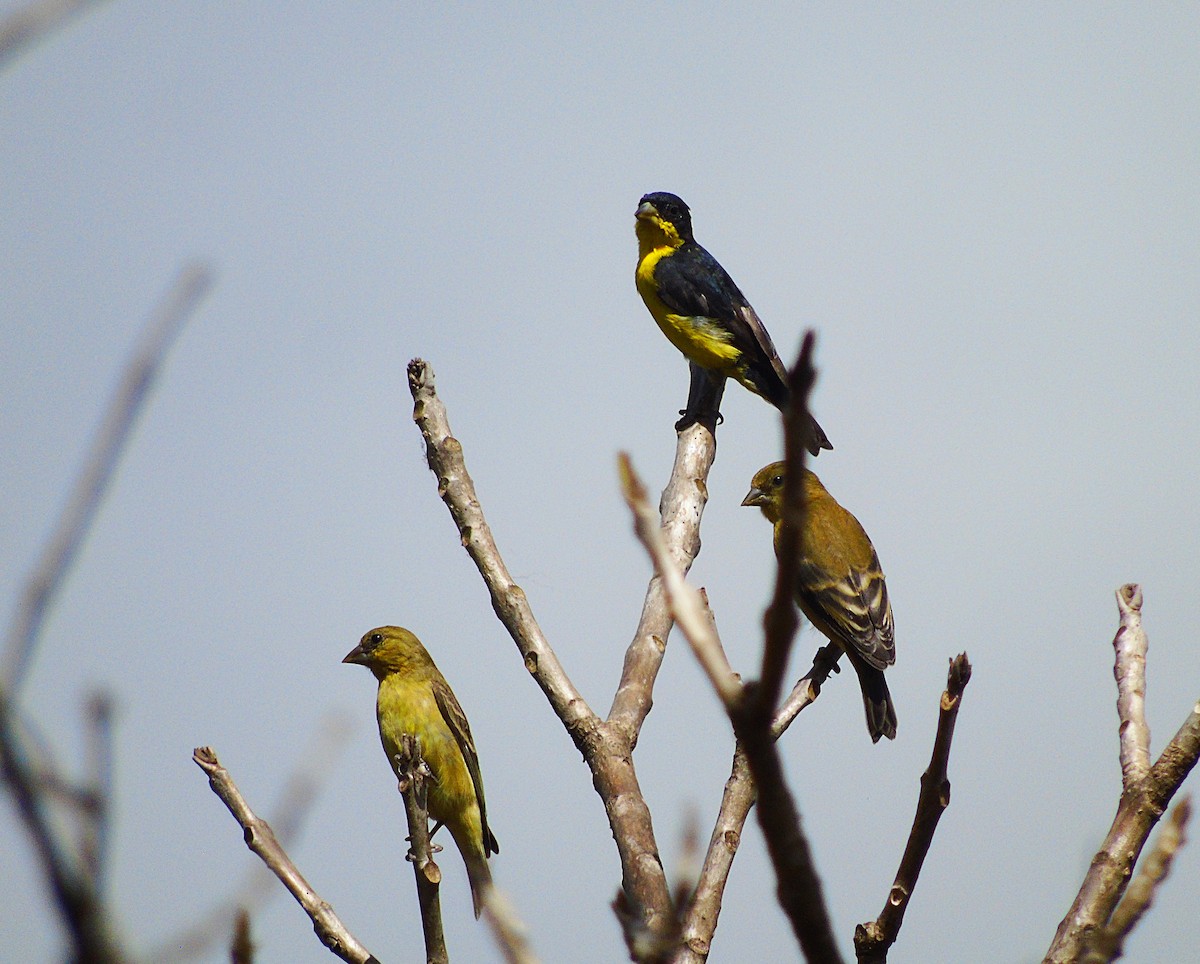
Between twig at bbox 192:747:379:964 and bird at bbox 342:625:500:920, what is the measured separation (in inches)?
122

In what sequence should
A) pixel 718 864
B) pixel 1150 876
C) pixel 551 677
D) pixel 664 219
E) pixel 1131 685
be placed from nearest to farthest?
pixel 1150 876 → pixel 1131 685 → pixel 718 864 → pixel 551 677 → pixel 664 219

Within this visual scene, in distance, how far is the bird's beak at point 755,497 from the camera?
8.89 meters

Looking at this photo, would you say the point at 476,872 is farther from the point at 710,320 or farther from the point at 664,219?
the point at 664,219

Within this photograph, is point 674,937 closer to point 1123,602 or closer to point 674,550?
point 1123,602

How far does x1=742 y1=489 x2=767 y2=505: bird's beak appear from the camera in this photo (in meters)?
8.89

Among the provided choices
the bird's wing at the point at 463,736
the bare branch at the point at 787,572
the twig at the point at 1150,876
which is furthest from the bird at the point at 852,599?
the bare branch at the point at 787,572

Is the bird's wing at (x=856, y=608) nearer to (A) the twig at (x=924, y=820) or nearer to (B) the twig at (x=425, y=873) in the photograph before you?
(B) the twig at (x=425, y=873)

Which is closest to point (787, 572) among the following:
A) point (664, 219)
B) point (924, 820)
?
point (924, 820)

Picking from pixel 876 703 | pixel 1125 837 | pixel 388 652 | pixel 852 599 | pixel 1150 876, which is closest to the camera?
pixel 1150 876

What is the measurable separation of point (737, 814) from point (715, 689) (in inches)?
140

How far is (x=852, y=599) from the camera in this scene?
25.1 feet

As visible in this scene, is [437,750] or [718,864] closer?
[718,864]

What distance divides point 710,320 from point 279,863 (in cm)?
587

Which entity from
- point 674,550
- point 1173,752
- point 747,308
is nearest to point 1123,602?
point 1173,752
